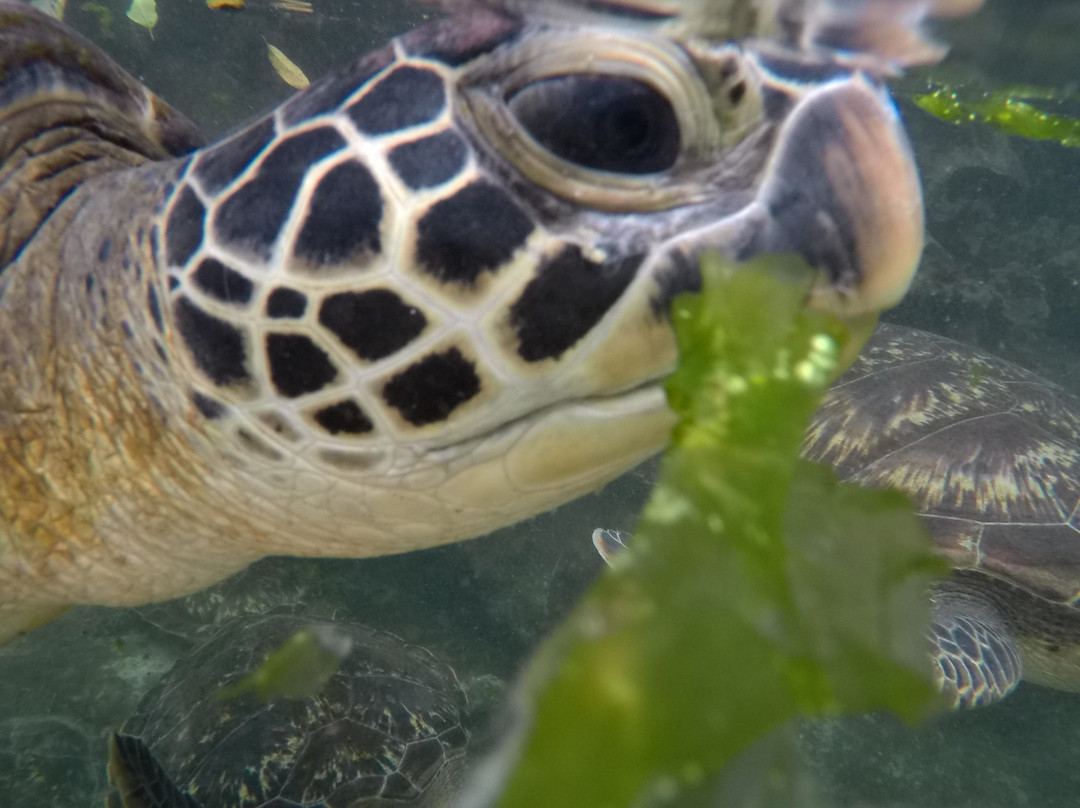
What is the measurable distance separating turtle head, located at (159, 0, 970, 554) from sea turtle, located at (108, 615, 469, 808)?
1.05 metres

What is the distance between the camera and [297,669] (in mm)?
1899

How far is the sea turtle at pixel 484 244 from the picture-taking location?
2.53ft

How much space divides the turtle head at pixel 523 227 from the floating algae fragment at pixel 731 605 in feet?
0.36

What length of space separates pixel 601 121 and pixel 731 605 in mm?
551

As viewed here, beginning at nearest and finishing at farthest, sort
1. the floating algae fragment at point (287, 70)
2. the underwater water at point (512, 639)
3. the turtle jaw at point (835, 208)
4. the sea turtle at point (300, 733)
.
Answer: the turtle jaw at point (835, 208), the sea turtle at point (300, 733), the underwater water at point (512, 639), the floating algae fragment at point (287, 70)

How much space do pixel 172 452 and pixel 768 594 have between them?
3.17ft

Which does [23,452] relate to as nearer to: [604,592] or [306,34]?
[604,592]

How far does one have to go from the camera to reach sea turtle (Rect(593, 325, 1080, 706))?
7.35 ft

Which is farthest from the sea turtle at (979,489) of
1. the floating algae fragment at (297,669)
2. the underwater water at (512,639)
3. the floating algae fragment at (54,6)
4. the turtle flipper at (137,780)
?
the floating algae fragment at (54,6)

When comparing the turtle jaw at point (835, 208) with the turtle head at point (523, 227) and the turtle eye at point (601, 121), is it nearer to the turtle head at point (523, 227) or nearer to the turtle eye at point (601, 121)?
the turtle head at point (523, 227)

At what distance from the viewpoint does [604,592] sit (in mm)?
450

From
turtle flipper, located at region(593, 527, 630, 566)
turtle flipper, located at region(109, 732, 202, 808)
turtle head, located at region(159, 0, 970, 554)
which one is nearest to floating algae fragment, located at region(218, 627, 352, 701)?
turtle flipper, located at region(109, 732, 202, 808)

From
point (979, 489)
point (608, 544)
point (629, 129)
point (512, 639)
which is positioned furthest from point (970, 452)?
point (629, 129)

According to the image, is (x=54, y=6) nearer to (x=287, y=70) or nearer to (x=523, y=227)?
(x=287, y=70)
